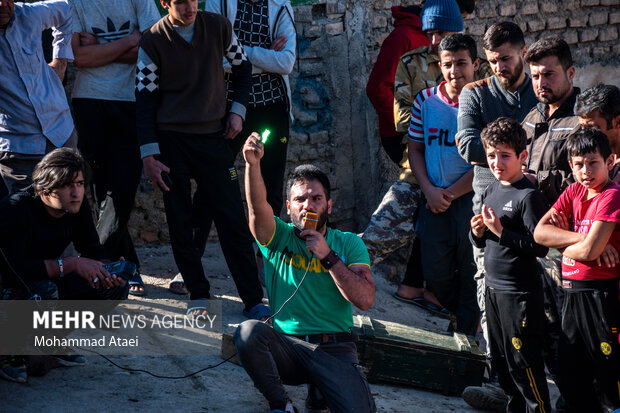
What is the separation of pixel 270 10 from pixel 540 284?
2921 mm

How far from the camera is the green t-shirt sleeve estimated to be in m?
3.83

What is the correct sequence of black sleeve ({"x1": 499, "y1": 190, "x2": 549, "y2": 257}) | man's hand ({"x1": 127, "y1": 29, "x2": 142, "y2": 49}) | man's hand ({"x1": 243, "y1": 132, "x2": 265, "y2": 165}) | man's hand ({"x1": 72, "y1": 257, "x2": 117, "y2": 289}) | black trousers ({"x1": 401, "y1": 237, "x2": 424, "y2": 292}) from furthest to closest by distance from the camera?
1. black trousers ({"x1": 401, "y1": 237, "x2": 424, "y2": 292})
2. man's hand ({"x1": 127, "y1": 29, "x2": 142, "y2": 49})
3. man's hand ({"x1": 72, "y1": 257, "x2": 117, "y2": 289})
4. black sleeve ({"x1": 499, "y1": 190, "x2": 549, "y2": 257})
5. man's hand ({"x1": 243, "y1": 132, "x2": 265, "y2": 165})

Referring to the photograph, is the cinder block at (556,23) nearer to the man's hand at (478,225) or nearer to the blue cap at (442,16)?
the blue cap at (442,16)

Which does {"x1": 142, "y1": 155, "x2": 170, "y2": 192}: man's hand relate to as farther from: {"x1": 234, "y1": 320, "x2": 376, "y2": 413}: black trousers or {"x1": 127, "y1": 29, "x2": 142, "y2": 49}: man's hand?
{"x1": 234, "y1": 320, "x2": 376, "y2": 413}: black trousers

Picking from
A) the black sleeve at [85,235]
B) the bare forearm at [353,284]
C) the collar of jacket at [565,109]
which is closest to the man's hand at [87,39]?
the black sleeve at [85,235]

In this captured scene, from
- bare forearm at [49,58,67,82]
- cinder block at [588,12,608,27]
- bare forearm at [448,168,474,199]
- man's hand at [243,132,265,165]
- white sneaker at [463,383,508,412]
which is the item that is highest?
cinder block at [588,12,608,27]

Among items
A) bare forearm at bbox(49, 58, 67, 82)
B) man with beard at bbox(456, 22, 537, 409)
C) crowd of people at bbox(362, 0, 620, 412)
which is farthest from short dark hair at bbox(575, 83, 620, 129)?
bare forearm at bbox(49, 58, 67, 82)

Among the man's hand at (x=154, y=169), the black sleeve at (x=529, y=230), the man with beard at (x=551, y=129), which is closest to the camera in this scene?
the black sleeve at (x=529, y=230)

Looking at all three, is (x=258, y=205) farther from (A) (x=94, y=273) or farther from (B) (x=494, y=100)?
(B) (x=494, y=100)

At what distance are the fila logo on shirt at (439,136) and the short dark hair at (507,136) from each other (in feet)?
3.96

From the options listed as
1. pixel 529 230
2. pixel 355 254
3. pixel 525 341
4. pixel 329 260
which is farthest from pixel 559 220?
pixel 329 260

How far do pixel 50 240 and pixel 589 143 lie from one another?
2767 millimetres

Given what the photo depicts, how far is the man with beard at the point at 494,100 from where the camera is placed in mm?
4551

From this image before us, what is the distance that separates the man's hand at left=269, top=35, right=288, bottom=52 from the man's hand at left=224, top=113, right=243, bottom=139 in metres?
0.75
